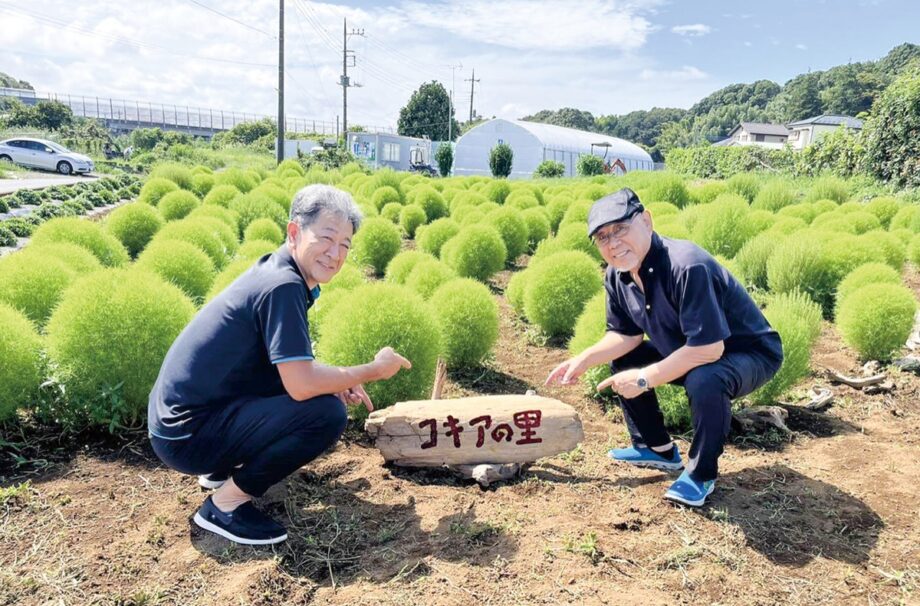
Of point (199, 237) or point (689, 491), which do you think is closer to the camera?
point (689, 491)

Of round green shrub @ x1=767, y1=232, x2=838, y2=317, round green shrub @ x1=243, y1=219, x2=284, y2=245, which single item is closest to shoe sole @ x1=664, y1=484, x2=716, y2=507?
round green shrub @ x1=767, y1=232, x2=838, y2=317

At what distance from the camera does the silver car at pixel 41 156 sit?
91.4ft

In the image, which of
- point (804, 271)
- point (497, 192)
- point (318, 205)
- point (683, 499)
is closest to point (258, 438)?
point (318, 205)

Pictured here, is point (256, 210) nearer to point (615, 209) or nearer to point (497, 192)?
point (497, 192)

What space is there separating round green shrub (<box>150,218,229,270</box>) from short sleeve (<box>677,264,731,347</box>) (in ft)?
21.1

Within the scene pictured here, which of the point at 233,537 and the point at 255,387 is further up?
the point at 255,387

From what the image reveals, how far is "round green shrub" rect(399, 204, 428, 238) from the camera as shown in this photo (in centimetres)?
1313

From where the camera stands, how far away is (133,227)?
33.2 ft

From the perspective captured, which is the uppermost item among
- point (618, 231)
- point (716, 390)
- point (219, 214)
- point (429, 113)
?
point (429, 113)

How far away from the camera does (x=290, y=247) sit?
9.38 feet

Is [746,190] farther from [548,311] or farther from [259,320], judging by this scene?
[259,320]

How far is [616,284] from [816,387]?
268 cm

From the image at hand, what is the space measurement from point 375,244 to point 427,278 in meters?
3.23

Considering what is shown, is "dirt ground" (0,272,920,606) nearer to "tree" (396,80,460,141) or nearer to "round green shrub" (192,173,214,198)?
"round green shrub" (192,173,214,198)
